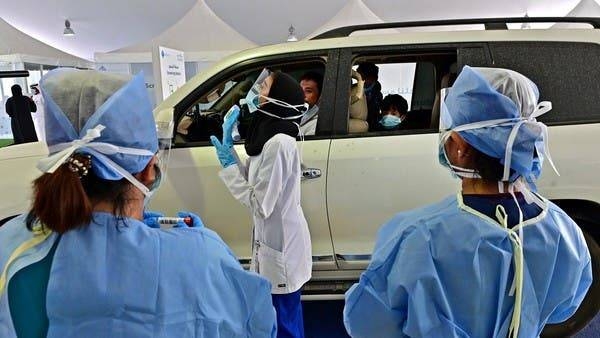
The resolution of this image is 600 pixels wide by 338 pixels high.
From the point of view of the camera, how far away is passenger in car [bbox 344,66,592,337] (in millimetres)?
1350

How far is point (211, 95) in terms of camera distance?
3502 mm

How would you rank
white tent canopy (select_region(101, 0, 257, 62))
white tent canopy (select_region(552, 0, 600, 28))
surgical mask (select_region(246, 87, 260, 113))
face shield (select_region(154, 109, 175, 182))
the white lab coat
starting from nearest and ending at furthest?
face shield (select_region(154, 109, 175, 182)), the white lab coat, surgical mask (select_region(246, 87, 260, 113)), white tent canopy (select_region(101, 0, 257, 62)), white tent canopy (select_region(552, 0, 600, 28))

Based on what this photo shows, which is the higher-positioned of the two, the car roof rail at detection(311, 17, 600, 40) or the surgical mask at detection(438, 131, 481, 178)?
the car roof rail at detection(311, 17, 600, 40)

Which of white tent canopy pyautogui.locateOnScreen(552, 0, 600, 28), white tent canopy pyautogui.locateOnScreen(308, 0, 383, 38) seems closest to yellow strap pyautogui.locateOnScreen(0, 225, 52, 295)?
white tent canopy pyautogui.locateOnScreen(308, 0, 383, 38)

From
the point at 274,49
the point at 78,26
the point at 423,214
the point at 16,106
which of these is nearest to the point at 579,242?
the point at 423,214

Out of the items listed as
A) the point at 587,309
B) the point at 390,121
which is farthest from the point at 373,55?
the point at 587,309

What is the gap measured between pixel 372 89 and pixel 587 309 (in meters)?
2.15

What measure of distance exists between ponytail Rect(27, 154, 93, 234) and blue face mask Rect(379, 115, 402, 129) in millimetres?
2731

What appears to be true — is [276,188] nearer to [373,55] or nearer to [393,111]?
[373,55]

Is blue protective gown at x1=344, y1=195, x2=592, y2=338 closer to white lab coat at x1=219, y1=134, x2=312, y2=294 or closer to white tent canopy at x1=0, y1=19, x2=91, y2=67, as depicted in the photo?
white lab coat at x1=219, y1=134, x2=312, y2=294

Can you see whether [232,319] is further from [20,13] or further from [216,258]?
[20,13]

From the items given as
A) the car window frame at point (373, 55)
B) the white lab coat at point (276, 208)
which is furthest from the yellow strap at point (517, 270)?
the car window frame at point (373, 55)

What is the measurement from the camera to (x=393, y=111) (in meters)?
3.78

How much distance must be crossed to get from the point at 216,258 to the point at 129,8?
14697 millimetres
